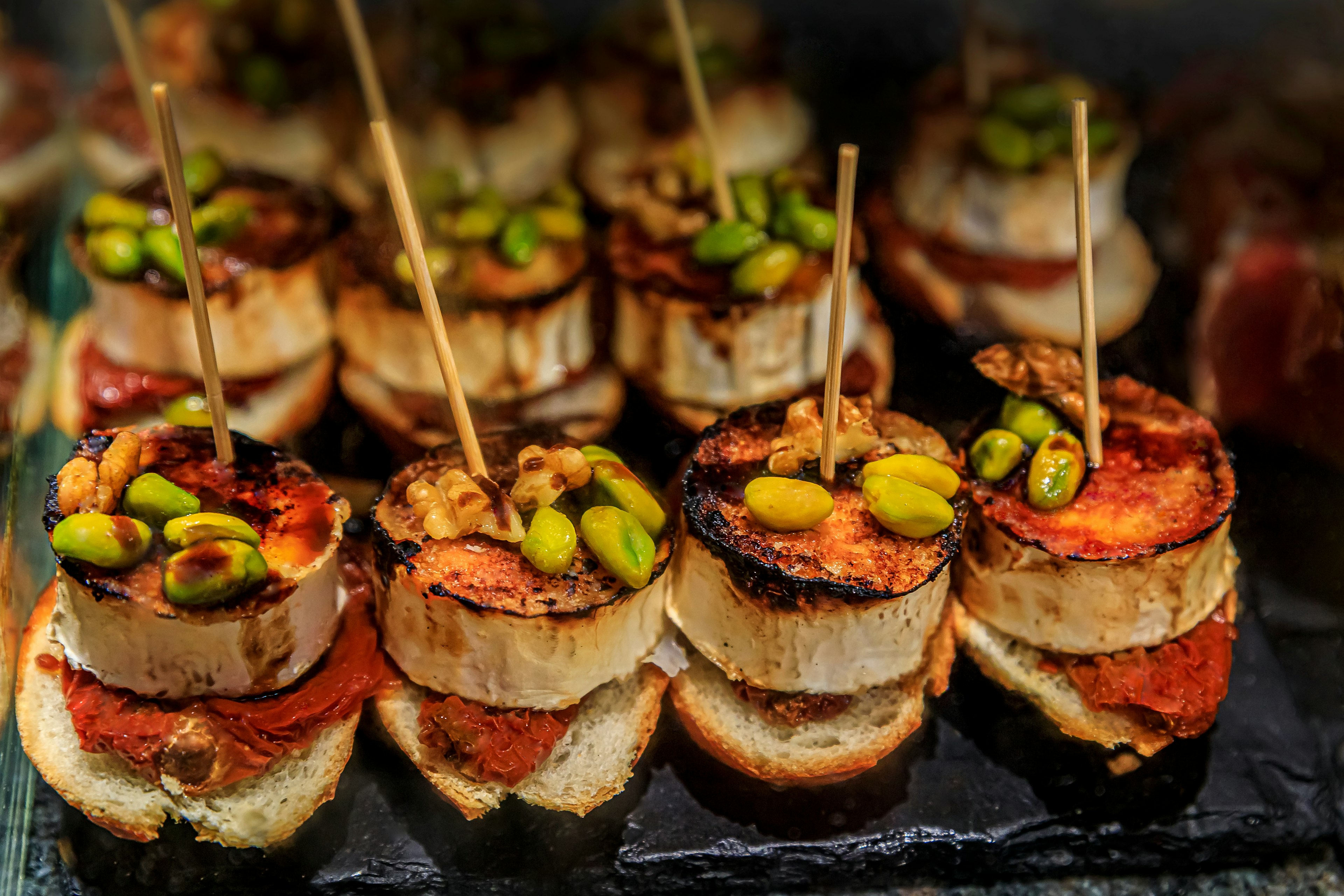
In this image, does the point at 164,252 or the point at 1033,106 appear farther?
the point at 1033,106

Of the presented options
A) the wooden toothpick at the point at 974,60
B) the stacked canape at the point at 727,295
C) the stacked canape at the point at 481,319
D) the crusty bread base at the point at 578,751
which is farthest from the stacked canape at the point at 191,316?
the wooden toothpick at the point at 974,60

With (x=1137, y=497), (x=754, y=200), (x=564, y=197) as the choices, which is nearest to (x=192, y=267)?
(x=564, y=197)

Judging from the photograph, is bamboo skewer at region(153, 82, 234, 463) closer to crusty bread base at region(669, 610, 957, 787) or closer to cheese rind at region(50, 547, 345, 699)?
cheese rind at region(50, 547, 345, 699)

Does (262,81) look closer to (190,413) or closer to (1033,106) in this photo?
(190,413)

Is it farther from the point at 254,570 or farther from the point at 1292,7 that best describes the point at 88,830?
the point at 1292,7

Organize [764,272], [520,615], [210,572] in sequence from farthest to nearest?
[764,272] < [520,615] < [210,572]

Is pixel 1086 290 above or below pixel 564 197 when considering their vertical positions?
above

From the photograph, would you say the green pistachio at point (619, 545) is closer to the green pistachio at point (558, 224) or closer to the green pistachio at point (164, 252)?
the green pistachio at point (558, 224)
